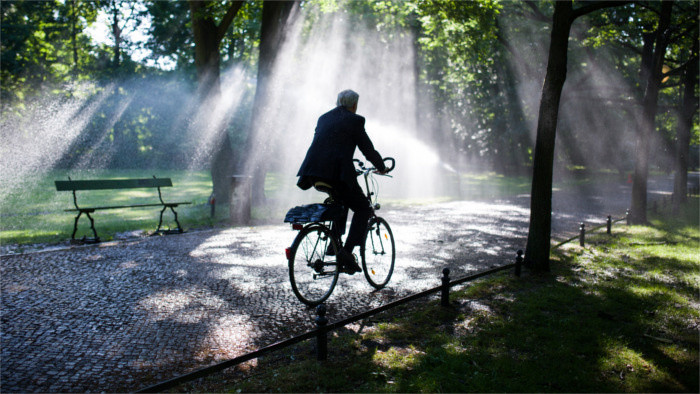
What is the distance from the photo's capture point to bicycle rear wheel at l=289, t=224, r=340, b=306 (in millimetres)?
4980

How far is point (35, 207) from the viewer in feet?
51.9

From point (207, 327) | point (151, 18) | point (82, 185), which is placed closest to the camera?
point (207, 327)

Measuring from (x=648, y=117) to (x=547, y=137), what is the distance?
7.48 m

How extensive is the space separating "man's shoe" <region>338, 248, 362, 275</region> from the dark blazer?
0.81 metres

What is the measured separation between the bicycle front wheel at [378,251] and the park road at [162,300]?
157mm

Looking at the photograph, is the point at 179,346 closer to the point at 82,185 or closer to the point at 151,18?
the point at 82,185

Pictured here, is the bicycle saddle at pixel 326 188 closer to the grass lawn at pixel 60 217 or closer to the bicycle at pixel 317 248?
the bicycle at pixel 317 248

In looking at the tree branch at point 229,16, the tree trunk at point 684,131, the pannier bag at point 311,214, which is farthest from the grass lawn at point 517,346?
the tree trunk at point 684,131

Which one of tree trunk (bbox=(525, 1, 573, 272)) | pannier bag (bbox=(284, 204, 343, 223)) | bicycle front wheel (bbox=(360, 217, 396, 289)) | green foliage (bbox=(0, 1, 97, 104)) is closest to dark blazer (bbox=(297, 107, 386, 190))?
pannier bag (bbox=(284, 204, 343, 223))

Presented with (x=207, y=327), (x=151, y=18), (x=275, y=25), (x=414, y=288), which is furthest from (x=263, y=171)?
(x=151, y=18)

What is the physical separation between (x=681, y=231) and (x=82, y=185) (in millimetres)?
13065

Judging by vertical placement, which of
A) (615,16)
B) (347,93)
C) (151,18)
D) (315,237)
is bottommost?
(315,237)

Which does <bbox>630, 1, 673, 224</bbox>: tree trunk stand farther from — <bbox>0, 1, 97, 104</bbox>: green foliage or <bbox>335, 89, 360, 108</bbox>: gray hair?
<bbox>0, 1, 97, 104</bbox>: green foliage

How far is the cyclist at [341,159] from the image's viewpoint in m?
4.98
